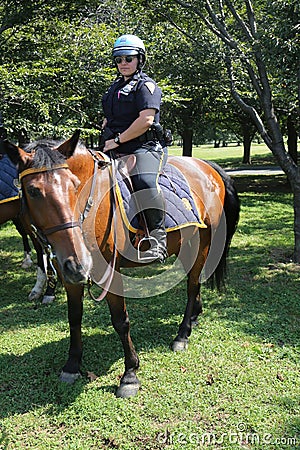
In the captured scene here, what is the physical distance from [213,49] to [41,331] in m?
5.59

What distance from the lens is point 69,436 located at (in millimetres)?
3107

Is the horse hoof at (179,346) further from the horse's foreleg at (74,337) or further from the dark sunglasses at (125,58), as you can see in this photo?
the dark sunglasses at (125,58)

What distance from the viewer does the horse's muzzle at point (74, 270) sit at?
267cm

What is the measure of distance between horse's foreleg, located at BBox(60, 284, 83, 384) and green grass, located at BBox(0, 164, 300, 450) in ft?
0.30

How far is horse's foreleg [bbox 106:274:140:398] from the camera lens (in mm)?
3570

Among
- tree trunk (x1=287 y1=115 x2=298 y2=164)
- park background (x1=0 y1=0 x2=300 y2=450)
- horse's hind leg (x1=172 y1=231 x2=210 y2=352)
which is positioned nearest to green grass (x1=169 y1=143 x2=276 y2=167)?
tree trunk (x1=287 y1=115 x2=298 y2=164)

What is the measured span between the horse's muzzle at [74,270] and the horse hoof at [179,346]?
6.47 ft

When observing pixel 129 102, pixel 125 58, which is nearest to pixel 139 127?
pixel 129 102

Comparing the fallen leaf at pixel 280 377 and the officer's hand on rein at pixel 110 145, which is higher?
the officer's hand on rein at pixel 110 145

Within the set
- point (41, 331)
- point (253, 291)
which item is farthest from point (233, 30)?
point (41, 331)

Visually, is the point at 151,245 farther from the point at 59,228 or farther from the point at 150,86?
the point at 150,86

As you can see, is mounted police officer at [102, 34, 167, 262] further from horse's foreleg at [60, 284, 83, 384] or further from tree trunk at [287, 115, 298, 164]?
tree trunk at [287, 115, 298, 164]

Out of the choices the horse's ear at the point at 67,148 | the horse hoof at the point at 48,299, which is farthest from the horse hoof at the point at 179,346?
the horse's ear at the point at 67,148

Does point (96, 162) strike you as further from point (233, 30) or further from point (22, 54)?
point (233, 30)
